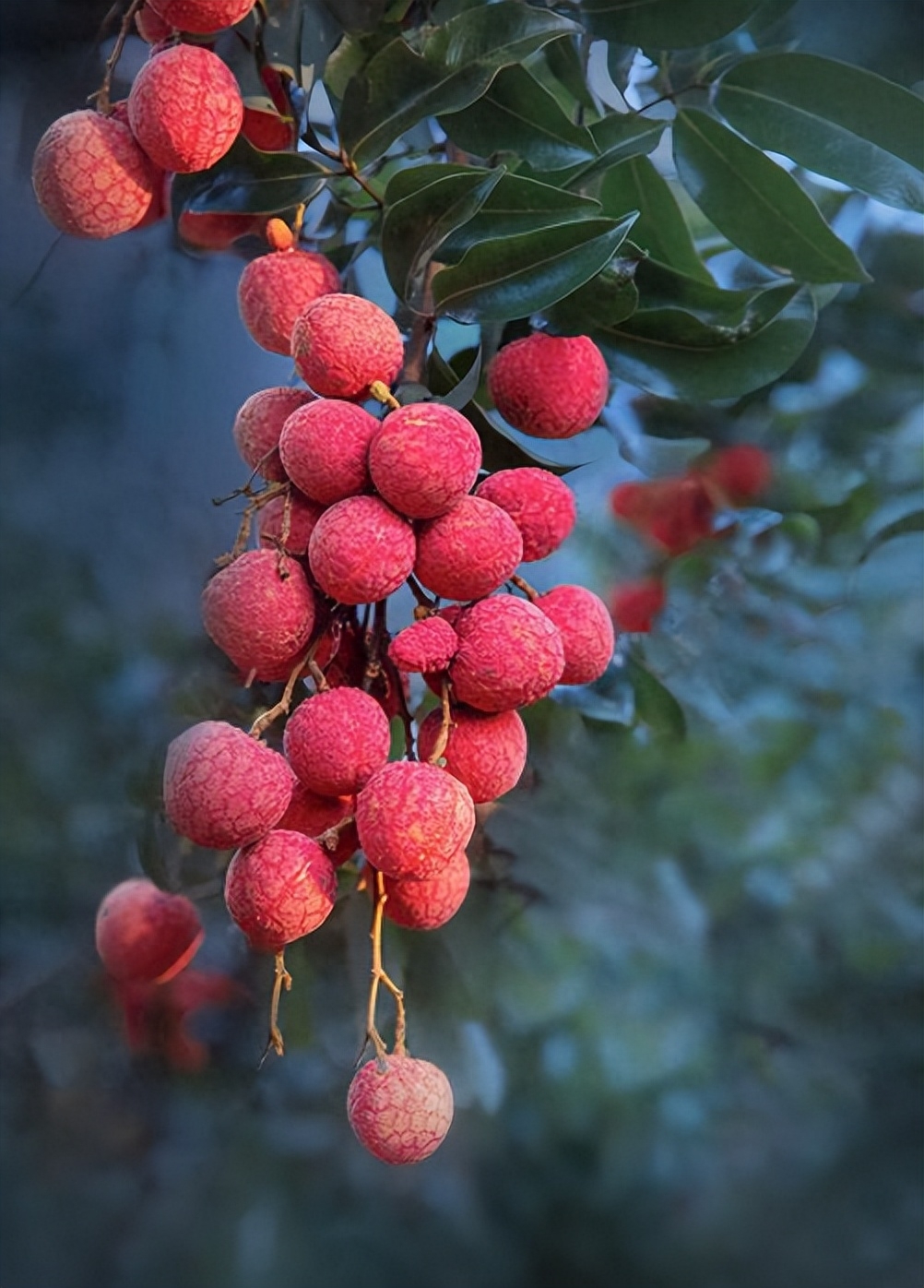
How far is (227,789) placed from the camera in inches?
13.4

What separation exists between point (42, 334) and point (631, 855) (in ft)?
2.03

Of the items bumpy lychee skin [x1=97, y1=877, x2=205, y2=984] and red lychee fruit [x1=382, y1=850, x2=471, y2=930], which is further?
bumpy lychee skin [x1=97, y1=877, x2=205, y2=984]

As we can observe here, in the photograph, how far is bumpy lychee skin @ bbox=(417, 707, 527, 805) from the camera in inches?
14.9

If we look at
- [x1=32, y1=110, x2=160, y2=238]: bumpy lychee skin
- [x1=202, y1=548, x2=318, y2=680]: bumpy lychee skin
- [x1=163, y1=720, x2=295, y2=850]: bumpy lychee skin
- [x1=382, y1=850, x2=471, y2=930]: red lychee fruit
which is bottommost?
[x1=382, y1=850, x2=471, y2=930]: red lychee fruit

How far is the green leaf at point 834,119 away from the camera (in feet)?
1.77

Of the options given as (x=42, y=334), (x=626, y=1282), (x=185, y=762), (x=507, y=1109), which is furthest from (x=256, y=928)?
(x=626, y=1282)

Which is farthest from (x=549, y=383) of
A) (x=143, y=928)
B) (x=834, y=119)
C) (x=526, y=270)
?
(x=143, y=928)

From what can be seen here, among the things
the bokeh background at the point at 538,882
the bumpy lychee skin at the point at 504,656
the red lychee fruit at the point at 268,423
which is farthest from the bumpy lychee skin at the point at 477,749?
the bokeh background at the point at 538,882

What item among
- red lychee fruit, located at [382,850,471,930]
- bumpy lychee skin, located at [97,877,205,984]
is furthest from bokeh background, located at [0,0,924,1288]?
red lychee fruit, located at [382,850,471,930]

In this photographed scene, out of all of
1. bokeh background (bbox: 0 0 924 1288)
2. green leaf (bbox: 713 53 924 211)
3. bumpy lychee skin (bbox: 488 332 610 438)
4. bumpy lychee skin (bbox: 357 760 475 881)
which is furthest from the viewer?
bokeh background (bbox: 0 0 924 1288)

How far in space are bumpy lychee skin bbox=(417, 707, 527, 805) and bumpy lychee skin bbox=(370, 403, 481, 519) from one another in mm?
79

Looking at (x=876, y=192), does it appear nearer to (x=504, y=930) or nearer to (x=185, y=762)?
(x=185, y=762)

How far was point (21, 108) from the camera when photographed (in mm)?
611

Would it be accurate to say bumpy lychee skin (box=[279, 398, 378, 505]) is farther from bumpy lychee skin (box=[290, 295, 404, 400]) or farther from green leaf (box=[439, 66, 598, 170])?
green leaf (box=[439, 66, 598, 170])
